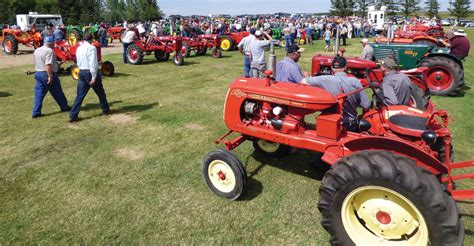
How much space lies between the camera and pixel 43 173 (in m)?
4.67

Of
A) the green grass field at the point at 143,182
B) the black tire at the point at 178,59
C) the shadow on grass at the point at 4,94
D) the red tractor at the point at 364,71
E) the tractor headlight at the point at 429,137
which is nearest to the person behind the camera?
the tractor headlight at the point at 429,137

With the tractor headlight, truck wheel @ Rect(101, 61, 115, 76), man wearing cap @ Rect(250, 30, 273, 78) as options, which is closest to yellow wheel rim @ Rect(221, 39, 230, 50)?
truck wheel @ Rect(101, 61, 115, 76)

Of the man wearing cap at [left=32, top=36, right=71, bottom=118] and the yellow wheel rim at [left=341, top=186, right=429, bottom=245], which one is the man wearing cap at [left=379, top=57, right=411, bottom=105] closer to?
the yellow wheel rim at [left=341, top=186, right=429, bottom=245]

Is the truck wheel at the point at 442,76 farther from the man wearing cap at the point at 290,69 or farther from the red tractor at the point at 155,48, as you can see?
the red tractor at the point at 155,48

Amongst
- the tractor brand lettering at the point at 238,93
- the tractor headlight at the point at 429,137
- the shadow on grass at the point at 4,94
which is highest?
the tractor brand lettering at the point at 238,93

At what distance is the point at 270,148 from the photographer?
4914 millimetres

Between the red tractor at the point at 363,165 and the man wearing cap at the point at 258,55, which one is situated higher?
the man wearing cap at the point at 258,55

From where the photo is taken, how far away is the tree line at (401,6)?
6353cm

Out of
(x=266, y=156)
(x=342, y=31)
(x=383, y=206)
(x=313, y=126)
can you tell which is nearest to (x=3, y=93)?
(x=266, y=156)

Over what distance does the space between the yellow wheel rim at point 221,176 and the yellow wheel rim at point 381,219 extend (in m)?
1.38

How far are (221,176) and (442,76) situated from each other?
7154mm

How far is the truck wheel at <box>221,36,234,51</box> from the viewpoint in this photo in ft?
62.9

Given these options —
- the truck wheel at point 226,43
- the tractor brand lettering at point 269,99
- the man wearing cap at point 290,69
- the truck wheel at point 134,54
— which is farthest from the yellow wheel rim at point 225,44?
the tractor brand lettering at point 269,99

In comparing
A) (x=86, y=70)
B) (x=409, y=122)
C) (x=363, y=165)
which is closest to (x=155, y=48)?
(x=86, y=70)
